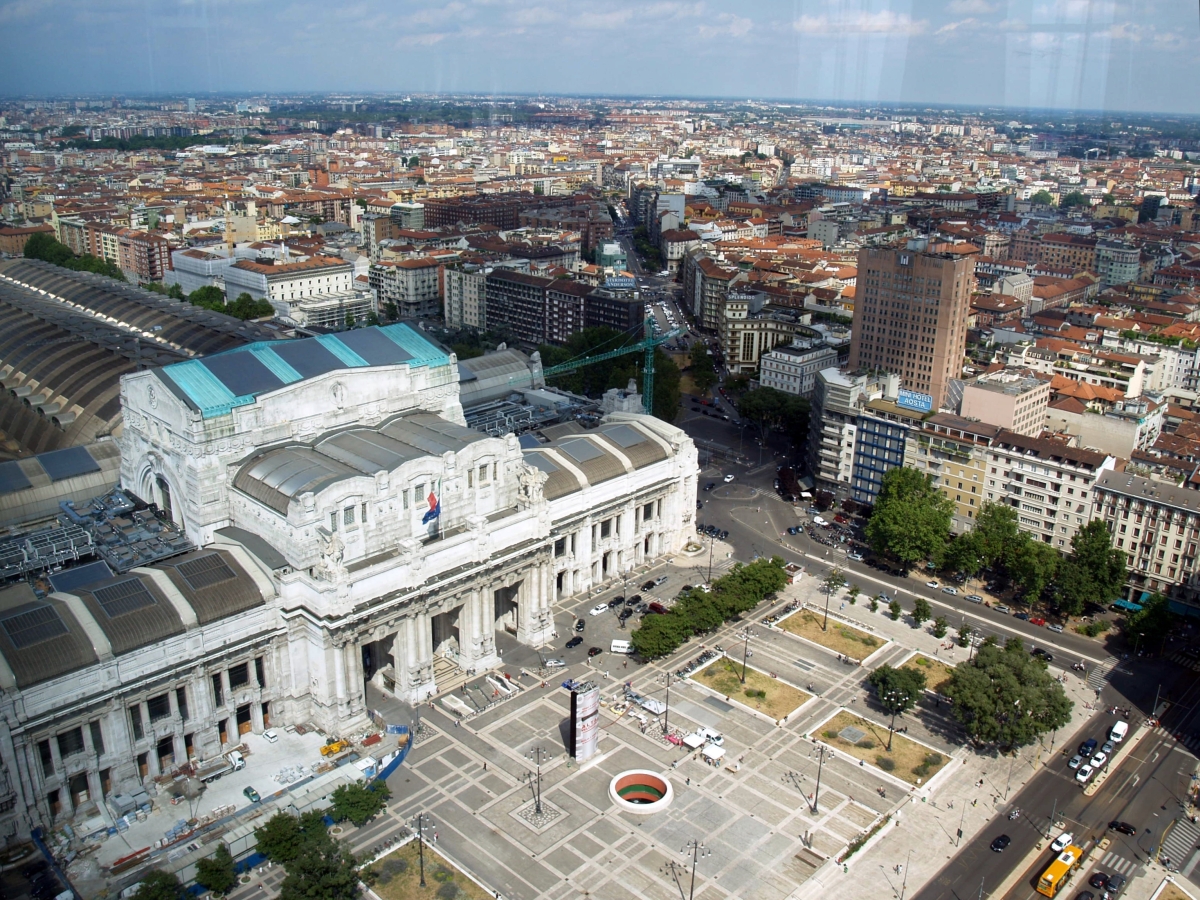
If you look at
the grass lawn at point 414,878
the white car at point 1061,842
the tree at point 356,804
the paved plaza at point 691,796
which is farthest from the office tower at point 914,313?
the tree at point 356,804

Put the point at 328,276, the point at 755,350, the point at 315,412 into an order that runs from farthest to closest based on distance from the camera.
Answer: the point at 328,276 < the point at 755,350 < the point at 315,412

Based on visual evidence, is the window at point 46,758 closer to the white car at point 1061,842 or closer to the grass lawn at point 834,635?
the grass lawn at point 834,635

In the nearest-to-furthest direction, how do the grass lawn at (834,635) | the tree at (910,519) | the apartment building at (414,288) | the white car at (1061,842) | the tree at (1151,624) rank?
1. the white car at (1061,842)
2. the tree at (1151,624)
3. the grass lawn at (834,635)
4. the tree at (910,519)
5. the apartment building at (414,288)

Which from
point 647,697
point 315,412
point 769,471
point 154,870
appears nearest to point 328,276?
point 769,471

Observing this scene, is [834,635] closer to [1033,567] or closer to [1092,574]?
[1033,567]

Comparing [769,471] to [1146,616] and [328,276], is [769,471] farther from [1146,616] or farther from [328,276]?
[328,276]

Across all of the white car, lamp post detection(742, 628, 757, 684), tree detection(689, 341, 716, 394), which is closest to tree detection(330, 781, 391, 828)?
lamp post detection(742, 628, 757, 684)

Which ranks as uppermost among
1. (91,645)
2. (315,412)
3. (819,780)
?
(315,412)

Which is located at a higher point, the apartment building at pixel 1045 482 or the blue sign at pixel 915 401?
the blue sign at pixel 915 401
